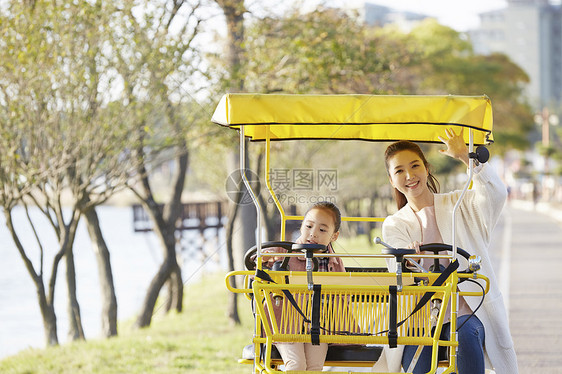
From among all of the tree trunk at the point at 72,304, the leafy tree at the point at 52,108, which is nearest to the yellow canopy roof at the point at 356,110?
the leafy tree at the point at 52,108

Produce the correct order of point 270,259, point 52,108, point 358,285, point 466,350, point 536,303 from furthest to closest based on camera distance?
point 536,303 → point 52,108 → point 270,259 → point 466,350 → point 358,285

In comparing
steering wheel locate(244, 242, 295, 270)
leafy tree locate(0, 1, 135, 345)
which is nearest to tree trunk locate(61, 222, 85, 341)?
leafy tree locate(0, 1, 135, 345)

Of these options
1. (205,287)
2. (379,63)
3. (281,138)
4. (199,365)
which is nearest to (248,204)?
(379,63)

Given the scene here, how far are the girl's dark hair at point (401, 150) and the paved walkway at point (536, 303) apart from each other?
3.32 metres

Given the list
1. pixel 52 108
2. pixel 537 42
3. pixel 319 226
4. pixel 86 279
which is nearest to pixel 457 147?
pixel 319 226

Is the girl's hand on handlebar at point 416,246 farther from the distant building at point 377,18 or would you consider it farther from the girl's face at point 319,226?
the distant building at point 377,18

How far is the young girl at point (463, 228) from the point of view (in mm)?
4711

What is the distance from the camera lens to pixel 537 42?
172250 mm

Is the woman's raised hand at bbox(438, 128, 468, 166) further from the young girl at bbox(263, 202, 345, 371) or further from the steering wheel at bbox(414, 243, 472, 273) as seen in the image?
the young girl at bbox(263, 202, 345, 371)

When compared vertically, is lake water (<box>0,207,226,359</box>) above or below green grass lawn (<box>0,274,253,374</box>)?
below

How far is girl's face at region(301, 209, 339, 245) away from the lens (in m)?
5.10

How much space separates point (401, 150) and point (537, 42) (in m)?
177

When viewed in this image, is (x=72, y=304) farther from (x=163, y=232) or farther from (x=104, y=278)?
(x=163, y=232)

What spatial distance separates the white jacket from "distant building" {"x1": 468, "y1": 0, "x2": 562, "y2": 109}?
17198 centimetres
